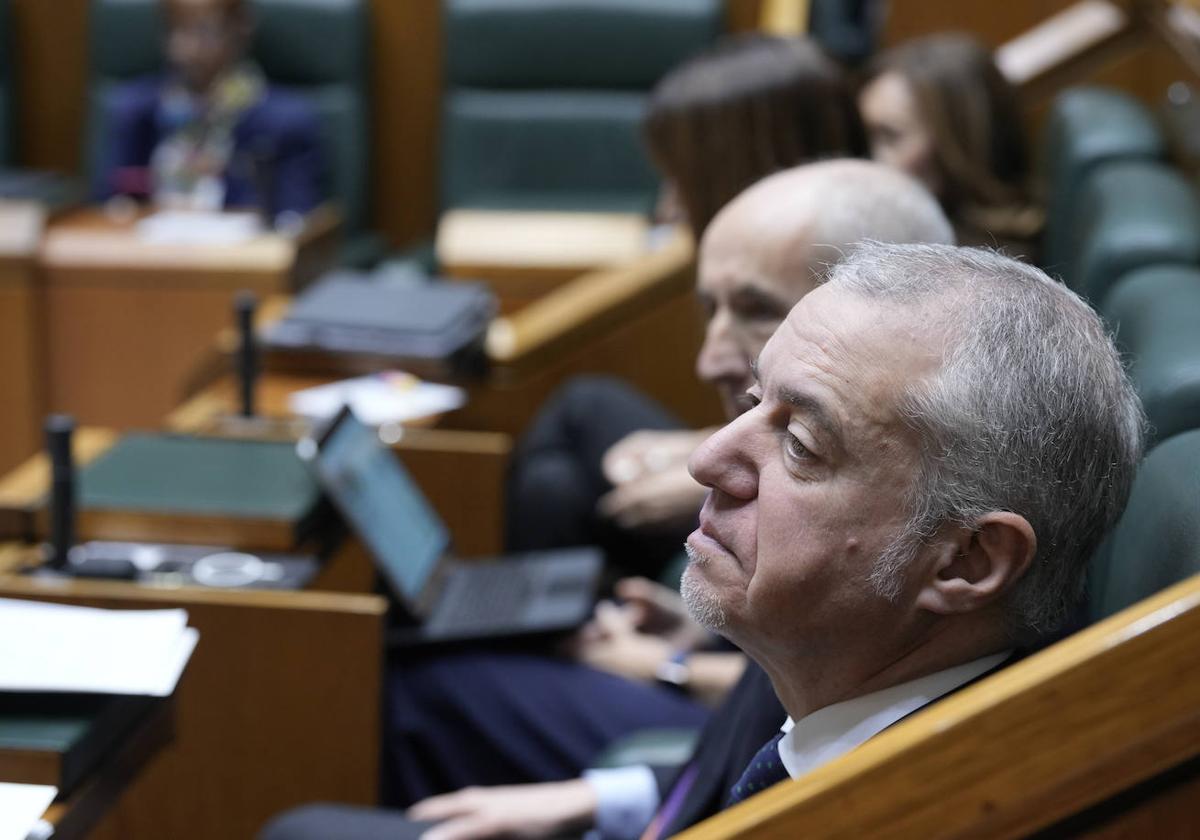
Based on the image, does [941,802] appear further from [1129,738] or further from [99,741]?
[99,741]

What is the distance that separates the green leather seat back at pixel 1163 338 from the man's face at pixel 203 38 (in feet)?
8.16

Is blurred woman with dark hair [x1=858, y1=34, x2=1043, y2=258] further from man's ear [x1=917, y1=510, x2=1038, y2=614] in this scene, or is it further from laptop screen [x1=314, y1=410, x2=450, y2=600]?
man's ear [x1=917, y1=510, x2=1038, y2=614]

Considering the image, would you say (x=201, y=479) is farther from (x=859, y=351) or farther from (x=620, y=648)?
(x=859, y=351)

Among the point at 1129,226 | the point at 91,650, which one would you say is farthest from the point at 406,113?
the point at 91,650

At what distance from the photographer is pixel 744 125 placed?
1543mm

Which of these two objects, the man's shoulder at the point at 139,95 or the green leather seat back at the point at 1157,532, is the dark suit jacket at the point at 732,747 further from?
the man's shoulder at the point at 139,95

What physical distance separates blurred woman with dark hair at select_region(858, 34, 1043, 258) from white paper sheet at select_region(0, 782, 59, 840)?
1.32 metres

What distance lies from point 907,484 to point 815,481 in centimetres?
4

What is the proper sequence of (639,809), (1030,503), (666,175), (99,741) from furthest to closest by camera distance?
(666,175) < (639,809) < (99,741) < (1030,503)

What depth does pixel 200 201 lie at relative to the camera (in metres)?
3.21

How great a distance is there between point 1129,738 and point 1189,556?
18 centimetres

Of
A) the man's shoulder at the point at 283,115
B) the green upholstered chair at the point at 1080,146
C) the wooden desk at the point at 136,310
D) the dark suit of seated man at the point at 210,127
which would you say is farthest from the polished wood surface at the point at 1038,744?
the man's shoulder at the point at 283,115

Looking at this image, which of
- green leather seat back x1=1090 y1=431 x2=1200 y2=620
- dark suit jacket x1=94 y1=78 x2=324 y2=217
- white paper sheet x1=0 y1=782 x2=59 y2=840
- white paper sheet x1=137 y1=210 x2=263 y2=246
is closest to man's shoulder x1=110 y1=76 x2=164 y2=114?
dark suit jacket x1=94 y1=78 x2=324 y2=217

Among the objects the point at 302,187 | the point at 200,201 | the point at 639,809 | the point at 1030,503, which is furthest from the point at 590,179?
the point at 1030,503
